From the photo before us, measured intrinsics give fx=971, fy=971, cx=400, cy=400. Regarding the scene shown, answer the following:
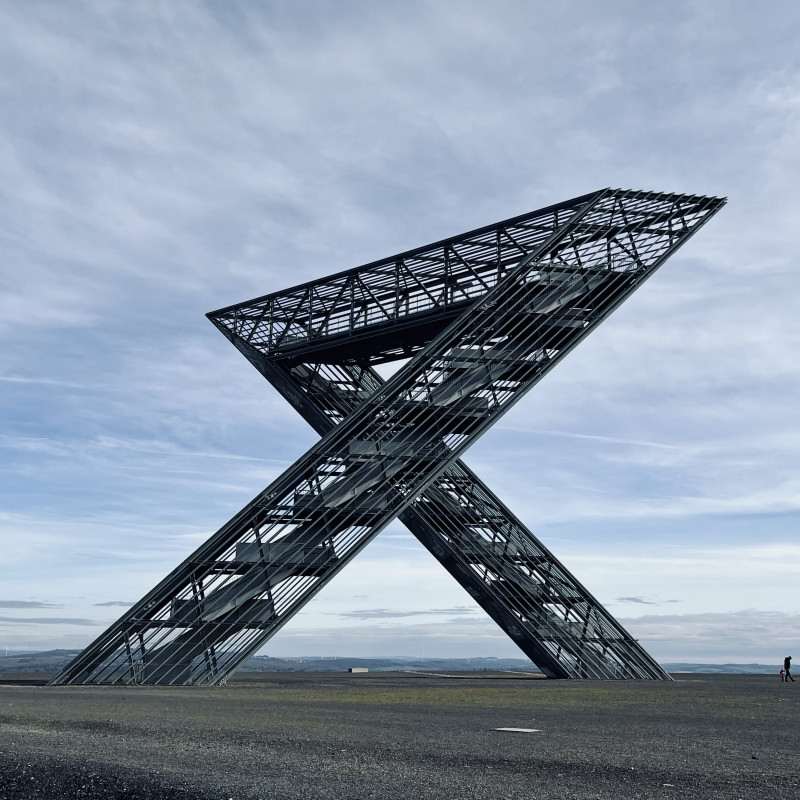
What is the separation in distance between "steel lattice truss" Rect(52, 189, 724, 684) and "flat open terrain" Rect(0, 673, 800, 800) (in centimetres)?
1119

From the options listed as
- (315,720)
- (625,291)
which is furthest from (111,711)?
(625,291)

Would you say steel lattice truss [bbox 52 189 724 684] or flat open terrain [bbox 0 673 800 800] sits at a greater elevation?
steel lattice truss [bbox 52 189 724 684]

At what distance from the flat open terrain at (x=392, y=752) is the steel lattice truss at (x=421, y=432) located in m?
11.2

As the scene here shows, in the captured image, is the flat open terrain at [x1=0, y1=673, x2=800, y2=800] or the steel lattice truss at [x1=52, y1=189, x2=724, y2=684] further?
the steel lattice truss at [x1=52, y1=189, x2=724, y2=684]

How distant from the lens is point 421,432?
2997 centimetres

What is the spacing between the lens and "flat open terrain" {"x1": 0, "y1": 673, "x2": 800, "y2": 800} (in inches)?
284

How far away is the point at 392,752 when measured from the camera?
9297 mm

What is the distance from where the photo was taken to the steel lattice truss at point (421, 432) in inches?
1085

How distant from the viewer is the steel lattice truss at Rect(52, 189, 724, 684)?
90.4 feet

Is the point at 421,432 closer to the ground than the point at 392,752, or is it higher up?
higher up

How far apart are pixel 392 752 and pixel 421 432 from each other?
20.8 m

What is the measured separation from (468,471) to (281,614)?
935 cm

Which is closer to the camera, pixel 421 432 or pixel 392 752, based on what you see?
pixel 392 752

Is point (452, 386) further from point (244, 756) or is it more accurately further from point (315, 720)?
point (244, 756)
